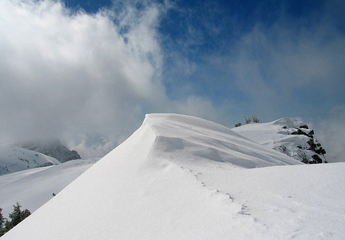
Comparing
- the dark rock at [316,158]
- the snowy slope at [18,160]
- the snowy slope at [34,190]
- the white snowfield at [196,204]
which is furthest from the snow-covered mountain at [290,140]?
the snowy slope at [18,160]

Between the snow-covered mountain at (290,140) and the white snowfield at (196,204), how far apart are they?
487 inches

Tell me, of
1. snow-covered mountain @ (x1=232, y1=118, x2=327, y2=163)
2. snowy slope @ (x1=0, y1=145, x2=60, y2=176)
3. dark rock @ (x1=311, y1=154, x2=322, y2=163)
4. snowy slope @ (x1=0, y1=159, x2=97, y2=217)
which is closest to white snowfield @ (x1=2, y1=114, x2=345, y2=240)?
snow-covered mountain @ (x1=232, y1=118, x2=327, y2=163)

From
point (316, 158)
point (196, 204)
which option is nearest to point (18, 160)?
point (316, 158)

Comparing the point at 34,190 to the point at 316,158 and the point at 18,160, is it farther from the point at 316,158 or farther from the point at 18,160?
the point at 18,160

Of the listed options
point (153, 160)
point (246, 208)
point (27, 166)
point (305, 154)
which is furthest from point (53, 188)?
point (27, 166)

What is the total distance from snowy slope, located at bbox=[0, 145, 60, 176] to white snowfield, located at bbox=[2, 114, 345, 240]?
526ft

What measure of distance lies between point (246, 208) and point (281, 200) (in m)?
0.32

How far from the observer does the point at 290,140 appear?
1520cm

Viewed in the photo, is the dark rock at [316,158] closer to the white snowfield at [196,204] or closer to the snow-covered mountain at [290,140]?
the snow-covered mountain at [290,140]

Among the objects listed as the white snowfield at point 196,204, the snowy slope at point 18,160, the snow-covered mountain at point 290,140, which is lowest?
the white snowfield at point 196,204

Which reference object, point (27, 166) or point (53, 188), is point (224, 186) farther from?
point (27, 166)

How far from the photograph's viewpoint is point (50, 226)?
9.91ft

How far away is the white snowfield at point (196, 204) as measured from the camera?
62.6 inches

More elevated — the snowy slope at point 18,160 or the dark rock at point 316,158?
the snowy slope at point 18,160
